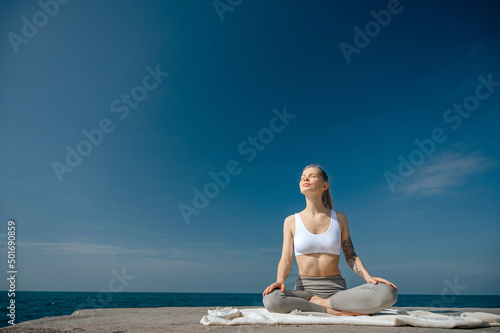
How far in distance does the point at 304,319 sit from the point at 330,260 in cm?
117

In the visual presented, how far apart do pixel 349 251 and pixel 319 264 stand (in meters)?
0.52

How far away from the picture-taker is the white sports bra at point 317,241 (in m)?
3.96

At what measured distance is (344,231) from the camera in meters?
4.22

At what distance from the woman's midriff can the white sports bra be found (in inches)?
2.4

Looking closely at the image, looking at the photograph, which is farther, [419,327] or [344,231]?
[344,231]

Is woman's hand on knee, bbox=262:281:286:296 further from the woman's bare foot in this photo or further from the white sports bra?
the white sports bra

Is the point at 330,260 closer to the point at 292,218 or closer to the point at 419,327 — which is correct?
the point at 292,218

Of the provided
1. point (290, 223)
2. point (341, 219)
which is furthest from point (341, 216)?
point (290, 223)

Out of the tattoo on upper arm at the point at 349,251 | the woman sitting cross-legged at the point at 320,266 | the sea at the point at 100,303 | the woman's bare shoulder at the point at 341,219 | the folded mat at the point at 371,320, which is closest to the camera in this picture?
the folded mat at the point at 371,320

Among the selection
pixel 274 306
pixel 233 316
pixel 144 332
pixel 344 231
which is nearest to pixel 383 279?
pixel 344 231

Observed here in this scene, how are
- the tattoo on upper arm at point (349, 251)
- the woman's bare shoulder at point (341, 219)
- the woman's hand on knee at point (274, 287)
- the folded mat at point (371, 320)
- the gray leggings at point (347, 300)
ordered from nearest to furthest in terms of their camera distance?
1. the folded mat at point (371, 320)
2. the gray leggings at point (347, 300)
3. the woman's hand on knee at point (274, 287)
4. the tattoo on upper arm at point (349, 251)
5. the woman's bare shoulder at point (341, 219)

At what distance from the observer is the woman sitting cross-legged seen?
3314 millimetres

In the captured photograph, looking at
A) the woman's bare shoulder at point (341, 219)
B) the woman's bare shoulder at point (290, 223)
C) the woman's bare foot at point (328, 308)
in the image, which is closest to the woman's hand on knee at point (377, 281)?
the woman's bare foot at point (328, 308)

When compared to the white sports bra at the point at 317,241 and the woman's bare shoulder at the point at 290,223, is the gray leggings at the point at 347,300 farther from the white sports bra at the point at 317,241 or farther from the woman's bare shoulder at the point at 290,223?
the woman's bare shoulder at the point at 290,223
